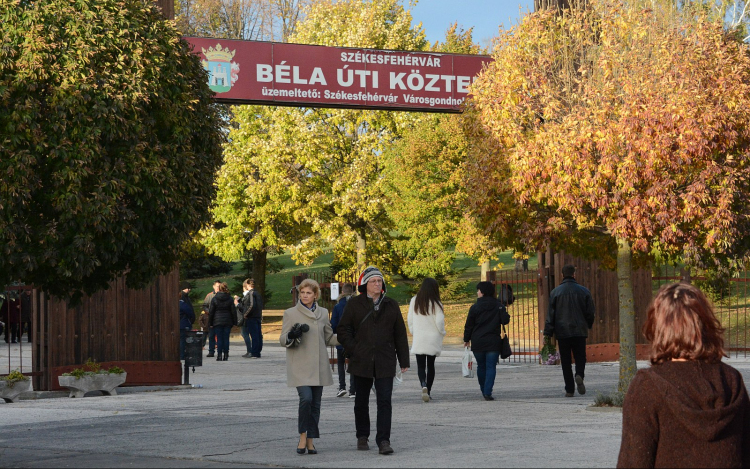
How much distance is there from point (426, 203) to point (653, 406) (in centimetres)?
3201

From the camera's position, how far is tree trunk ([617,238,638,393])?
39.1 feet

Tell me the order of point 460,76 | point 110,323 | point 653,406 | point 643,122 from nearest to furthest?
1. point 653,406
2. point 643,122
3. point 110,323
4. point 460,76

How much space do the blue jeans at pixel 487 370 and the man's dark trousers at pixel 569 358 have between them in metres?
0.89

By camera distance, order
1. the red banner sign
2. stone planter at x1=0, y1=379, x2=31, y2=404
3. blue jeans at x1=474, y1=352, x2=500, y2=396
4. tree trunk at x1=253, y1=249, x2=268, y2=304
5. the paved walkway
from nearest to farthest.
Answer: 1. the paved walkway
2. blue jeans at x1=474, y1=352, x2=500, y2=396
3. stone planter at x1=0, y1=379, x2=31, y2=404
4. the red banner sign
5. tree trunk at x1=253, y1=249, x2=268, y2=304

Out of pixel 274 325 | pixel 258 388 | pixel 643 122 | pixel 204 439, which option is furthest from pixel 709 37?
pixel 274 325

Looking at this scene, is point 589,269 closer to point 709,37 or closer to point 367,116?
point 709,37

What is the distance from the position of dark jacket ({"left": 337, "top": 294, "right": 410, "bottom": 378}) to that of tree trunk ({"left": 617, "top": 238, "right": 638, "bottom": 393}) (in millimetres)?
3831

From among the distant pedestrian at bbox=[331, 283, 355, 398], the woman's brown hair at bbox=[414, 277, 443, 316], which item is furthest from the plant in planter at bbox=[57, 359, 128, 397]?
the woman's brown hair at bbox=[414, 277, 443, 316]

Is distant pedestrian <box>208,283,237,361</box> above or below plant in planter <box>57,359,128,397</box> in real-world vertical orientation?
above

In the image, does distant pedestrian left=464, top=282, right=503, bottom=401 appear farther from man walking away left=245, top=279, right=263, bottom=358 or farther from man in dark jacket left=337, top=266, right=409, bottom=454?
man walking away left=245, top=279, right=263, bottom=358

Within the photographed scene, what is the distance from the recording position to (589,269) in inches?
753

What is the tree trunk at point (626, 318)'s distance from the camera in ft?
39.1

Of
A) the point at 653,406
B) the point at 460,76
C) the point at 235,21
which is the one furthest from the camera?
the point at 235,21

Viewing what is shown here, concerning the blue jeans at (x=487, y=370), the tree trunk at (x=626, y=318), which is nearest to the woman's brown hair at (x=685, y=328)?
the tree trunk at (x=626, y=318)
